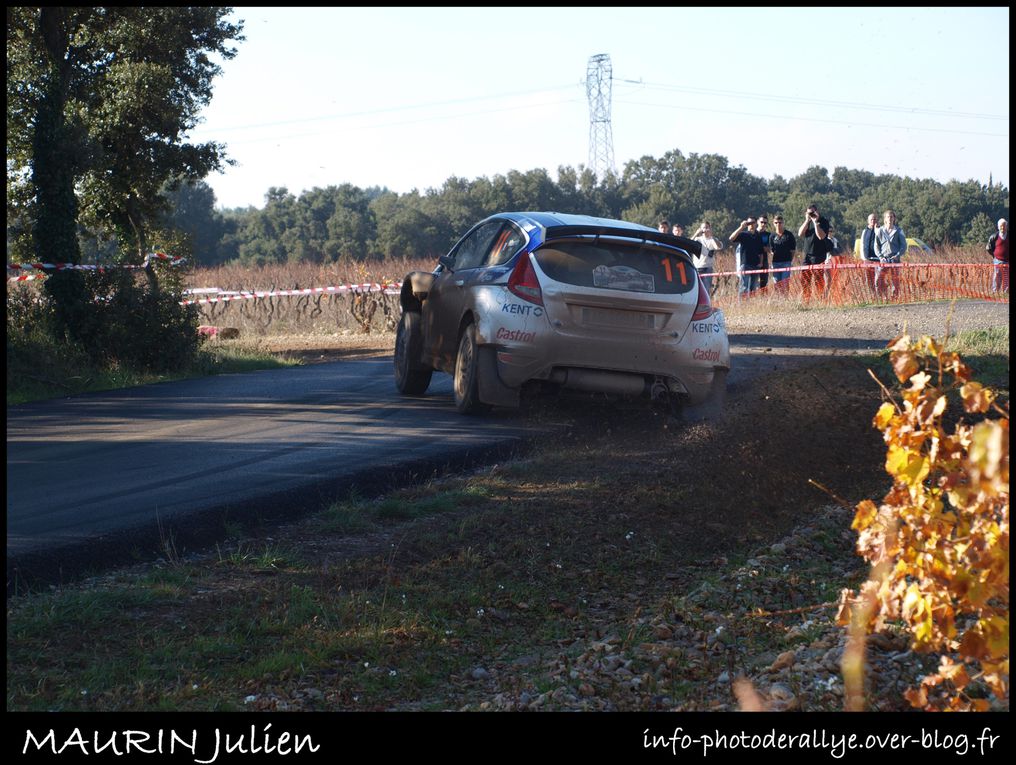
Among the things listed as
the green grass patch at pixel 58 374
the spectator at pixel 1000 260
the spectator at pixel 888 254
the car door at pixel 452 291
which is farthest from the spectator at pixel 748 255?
the car door at pixel 452 291

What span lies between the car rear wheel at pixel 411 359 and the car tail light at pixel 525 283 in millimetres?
2388

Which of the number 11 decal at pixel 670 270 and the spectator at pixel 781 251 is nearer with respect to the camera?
the number 11 decal at pixel 670 270

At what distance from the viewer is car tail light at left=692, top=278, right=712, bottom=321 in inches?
418

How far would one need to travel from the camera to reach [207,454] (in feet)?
31.6

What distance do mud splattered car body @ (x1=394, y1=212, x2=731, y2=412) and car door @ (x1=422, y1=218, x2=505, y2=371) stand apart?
0.35m

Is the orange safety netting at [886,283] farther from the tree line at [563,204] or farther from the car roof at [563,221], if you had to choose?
the tree line at [563,204]

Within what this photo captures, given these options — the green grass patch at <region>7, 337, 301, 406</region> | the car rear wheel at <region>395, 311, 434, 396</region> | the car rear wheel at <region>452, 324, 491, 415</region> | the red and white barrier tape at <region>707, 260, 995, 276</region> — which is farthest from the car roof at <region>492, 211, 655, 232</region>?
the red and white barrier tape at <region>707, 260, 995, 276</region>

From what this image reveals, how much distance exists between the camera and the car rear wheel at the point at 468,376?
10732 mm

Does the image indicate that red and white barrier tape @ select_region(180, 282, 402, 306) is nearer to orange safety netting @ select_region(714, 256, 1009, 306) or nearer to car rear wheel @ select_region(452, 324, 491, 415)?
orange safety netting @ select_region(714, 256, 1009, 306)

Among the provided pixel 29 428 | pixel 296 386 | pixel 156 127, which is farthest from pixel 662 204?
pixel 29 428

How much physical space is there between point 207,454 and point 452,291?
312 centimetres

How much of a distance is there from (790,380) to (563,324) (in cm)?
323

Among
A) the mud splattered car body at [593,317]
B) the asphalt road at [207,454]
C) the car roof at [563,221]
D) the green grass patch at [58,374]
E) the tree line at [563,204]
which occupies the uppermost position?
the tree line at [563,204]
